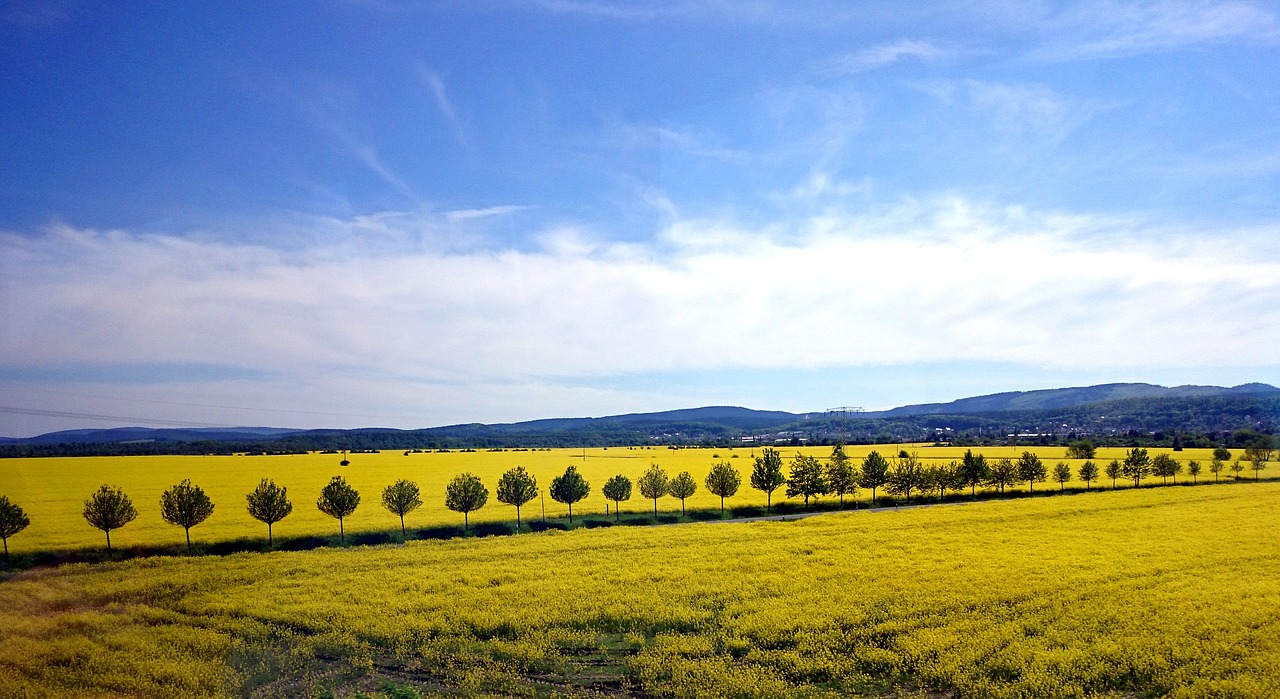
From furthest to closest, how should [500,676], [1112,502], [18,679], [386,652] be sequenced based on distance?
[1112,502], [386,652], [500,676], [18,679]

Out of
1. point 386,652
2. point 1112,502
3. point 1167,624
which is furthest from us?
point 1112,502

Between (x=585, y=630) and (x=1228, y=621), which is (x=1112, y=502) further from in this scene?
(x=585, y=630)

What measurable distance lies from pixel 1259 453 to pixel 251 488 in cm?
12218

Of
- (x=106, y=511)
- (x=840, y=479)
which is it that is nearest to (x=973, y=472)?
(x=840, y=479)

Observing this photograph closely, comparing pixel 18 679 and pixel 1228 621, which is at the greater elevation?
pixel 18 679

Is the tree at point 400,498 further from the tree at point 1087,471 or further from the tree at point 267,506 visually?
the tree at point 1087,471

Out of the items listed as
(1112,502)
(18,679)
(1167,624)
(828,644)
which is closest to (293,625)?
(18,679)

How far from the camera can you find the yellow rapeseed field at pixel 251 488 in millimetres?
39438

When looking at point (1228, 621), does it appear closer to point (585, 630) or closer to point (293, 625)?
point (585, 630)

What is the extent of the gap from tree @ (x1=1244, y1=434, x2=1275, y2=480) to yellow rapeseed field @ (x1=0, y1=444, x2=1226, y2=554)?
5.66m

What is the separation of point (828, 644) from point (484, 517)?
37.8 m

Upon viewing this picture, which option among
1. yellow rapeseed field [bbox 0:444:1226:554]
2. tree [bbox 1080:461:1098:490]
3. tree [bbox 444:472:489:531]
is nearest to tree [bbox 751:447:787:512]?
yellow rapeseed field [bbox 0:444:1226:554]

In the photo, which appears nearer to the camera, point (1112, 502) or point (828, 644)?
point (828, 644)

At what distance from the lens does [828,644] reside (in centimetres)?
2052
